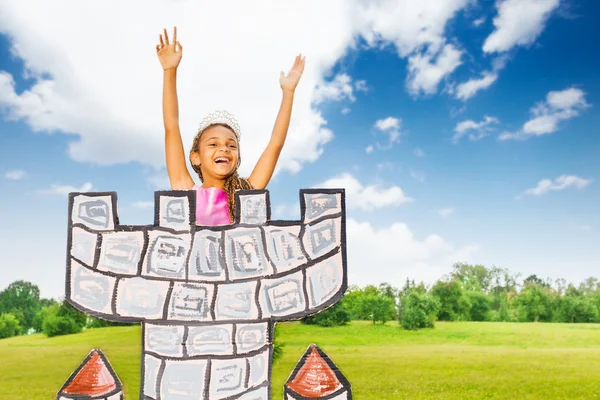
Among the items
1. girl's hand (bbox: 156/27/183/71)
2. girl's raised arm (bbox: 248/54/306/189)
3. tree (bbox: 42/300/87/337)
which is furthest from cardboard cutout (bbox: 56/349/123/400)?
tree (bbox: 42/300/87/337)

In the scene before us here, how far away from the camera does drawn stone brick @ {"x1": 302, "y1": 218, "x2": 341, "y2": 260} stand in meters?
2.76

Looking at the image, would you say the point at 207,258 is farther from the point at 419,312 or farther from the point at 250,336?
the point at 419,312

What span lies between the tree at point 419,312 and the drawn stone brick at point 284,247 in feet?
51.0

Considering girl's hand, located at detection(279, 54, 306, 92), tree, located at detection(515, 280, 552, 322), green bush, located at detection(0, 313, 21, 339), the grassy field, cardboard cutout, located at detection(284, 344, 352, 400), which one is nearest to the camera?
cardboard cutout, located at detection(284, 344, 352, 400)

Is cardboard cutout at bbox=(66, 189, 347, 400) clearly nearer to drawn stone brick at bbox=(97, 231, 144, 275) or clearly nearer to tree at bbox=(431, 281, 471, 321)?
drawn stone brick at bbox=(97, 231, 144, 275)

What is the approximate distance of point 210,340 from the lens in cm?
270

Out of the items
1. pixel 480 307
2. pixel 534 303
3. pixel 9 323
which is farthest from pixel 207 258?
pixel 534 303

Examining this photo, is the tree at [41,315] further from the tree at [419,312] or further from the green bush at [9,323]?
the tree at [419,312]

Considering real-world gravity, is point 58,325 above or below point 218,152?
below

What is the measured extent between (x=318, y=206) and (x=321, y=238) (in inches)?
6.6

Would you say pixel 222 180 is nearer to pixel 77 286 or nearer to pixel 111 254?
pixel 111 254

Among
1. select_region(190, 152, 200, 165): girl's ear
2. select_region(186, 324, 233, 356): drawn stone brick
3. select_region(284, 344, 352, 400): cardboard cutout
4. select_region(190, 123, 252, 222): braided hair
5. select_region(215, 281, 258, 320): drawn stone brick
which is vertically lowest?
select_region(284, 344, 352, 400): cardboard cutout

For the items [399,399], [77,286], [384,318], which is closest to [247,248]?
[77,286]

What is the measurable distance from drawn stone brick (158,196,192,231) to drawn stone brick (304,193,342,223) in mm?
626
